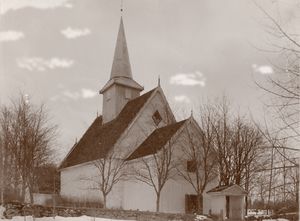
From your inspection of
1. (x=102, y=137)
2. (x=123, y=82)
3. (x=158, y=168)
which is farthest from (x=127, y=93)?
(x=158, y=168)

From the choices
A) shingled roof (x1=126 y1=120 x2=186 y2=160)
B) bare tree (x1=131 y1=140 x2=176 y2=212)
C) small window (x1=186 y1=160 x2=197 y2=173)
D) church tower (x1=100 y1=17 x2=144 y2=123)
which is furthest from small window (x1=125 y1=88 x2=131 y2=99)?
small window (x1=186 y1=160 x2=197 y2=173)

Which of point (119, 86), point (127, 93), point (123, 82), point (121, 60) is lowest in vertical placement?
point (127, 93)

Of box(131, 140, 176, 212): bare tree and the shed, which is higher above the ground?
box(131, 140, 176, 212): bare tree

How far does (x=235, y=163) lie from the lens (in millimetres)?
29922

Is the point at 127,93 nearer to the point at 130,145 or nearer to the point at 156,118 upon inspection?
the point at 156,118

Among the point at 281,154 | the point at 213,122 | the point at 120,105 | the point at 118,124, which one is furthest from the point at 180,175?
the point at 281,154

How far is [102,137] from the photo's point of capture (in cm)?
3158

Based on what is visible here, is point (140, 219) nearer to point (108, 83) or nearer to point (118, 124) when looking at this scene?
point (118, 124)

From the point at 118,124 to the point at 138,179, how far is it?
6.08 meters

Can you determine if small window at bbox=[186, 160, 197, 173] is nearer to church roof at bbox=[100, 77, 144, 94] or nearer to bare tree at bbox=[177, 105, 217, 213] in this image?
bare tree at bbox=[177, 105, 217, 213]

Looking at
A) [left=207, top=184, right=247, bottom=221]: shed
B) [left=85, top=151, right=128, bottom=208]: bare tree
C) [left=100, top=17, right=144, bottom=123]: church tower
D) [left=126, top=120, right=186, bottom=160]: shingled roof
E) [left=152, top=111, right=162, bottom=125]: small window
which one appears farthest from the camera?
[left=100, top=17, right=144, bottom=123]: church tower

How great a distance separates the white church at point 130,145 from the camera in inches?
1011

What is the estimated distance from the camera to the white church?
2569 cm

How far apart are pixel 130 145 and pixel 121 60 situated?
8839mm
